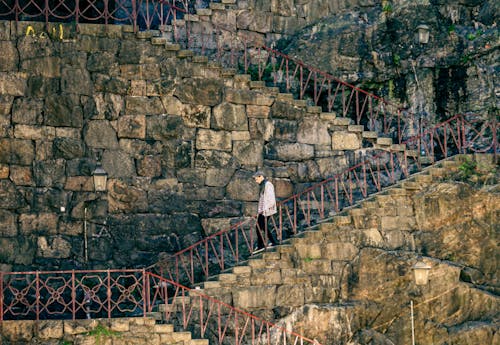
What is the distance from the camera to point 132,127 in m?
21.6

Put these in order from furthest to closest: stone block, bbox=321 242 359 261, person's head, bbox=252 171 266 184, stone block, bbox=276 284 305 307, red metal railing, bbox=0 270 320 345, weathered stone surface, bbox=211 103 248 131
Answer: weathered stone surface, bbox=211 103 248 131
person's head, bbox=252 171 266 184
stone block, bbox=321 242 359 261
stone block, bbox=276 284 305 307
red metal railing, bbox=0 270 320 345

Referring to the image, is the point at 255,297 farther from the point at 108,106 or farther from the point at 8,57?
the point at 8,57

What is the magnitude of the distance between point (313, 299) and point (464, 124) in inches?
187

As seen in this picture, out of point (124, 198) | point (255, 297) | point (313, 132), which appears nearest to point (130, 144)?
point (124, 198)

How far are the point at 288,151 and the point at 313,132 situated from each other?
1.92 feet

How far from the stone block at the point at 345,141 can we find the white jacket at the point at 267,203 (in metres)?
2.36

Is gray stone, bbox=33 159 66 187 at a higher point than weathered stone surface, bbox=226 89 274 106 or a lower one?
lower

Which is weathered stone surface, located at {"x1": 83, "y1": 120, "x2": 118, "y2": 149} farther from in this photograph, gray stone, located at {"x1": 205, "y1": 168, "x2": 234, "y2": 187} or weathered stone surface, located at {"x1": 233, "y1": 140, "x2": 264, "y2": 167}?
weathered stone surface, located at {"x1": 233, "y1": 140, "x2": 264, "y2": 167}

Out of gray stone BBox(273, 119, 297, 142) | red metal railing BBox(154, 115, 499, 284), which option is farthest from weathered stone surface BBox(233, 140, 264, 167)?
red metal railing BBox(154, 115, 499, 284)

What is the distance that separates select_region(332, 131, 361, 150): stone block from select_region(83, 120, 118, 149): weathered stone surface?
408 cm

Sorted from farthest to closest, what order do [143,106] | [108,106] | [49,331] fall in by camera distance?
1. [143,106]
2. [108,106]
3. [49,331]

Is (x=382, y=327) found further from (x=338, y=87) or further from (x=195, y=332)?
(x=338, y=87)

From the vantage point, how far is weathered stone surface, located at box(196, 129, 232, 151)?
71.9 feet

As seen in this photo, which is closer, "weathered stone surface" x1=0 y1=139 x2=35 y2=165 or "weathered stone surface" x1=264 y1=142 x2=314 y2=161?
"weathered stone surface" x1=0 y1=139 x2=35 y2=165
